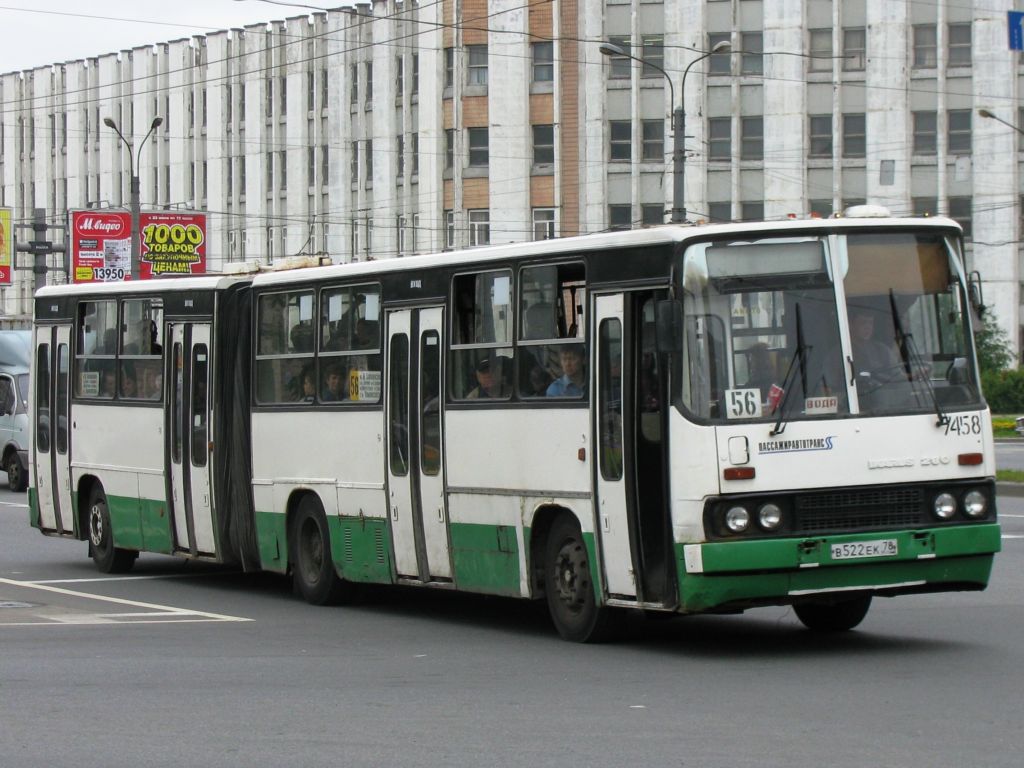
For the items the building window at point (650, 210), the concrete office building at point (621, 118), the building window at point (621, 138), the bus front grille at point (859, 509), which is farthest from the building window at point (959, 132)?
the bus front grille at point (859, 509)

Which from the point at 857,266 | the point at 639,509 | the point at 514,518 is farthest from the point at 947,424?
the point at 514,518

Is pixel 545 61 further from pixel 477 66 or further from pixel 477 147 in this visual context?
pixel 477 147

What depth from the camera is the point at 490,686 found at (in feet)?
35.8

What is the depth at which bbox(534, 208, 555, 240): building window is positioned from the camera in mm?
71562

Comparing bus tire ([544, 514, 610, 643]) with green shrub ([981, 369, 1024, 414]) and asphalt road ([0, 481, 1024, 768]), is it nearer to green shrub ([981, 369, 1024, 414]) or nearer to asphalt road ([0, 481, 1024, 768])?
asphalt road ([0, 481, 1024, 768])

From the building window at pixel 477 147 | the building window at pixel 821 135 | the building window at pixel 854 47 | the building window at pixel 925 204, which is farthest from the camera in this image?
the building window at pixel 477 147

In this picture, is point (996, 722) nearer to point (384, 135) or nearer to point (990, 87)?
point (990, 87)

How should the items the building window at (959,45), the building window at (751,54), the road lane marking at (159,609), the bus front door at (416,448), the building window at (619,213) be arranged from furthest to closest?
the building window at (619,213) → the building window at (751,54) → the building window at (959,45) → the road lane marking at (159,609) → the bus front door at (416,448)

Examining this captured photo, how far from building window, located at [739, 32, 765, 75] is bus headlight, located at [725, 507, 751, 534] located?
5846 centimetres

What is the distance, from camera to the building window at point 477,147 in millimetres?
71875

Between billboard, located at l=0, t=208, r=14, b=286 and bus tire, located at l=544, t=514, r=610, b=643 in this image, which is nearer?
bus tire, located at l=544, t=514, r=610, b=643

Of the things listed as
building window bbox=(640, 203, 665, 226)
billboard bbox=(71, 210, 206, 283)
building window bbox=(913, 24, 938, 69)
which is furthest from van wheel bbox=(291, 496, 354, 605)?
building window bbox=(640, 203, 665, 226)

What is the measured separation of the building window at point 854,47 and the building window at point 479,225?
1381 centimetres

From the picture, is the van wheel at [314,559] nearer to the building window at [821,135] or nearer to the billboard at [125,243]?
the billboard at [125,243]
